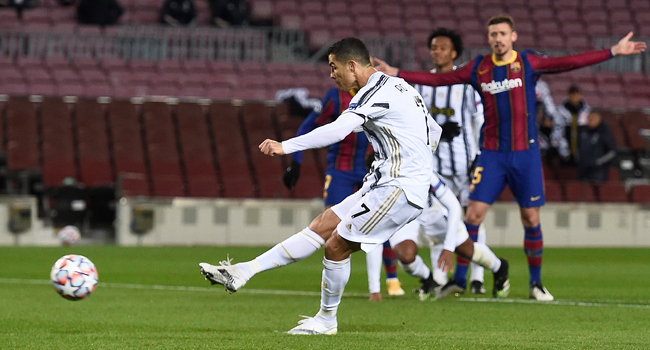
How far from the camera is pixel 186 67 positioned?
Result: 67.4 feet

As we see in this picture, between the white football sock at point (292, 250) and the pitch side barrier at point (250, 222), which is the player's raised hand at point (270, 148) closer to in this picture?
the white football sock at point (292, 250)

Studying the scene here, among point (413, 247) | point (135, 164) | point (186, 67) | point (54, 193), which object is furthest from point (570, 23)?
point (413, 247)

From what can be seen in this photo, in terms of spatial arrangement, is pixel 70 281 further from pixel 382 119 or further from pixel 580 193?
pixel 580 193

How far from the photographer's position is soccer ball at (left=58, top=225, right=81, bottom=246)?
631 inches

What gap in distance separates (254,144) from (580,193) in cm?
625

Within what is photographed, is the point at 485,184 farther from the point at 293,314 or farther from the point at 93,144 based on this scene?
the point at 93,144

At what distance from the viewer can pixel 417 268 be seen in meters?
8.21

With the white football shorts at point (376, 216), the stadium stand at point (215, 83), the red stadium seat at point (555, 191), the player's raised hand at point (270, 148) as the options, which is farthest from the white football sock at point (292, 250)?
the red stadium seat at point (555, 191)

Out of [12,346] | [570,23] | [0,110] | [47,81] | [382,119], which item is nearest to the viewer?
[12,346]

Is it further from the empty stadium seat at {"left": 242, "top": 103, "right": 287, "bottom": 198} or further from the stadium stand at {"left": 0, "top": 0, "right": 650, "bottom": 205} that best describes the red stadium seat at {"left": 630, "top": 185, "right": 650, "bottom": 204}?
the empty stadium seat at {"left": 242, "top": 103, "right": 287, "bottom": 198}

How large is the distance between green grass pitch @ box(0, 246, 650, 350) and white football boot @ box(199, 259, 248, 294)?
0.98ft

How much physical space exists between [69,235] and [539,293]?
9943 millimetres

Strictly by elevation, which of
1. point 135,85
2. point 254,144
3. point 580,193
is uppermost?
point 135,85

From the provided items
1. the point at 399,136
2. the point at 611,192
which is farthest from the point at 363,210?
the point at 611,192
